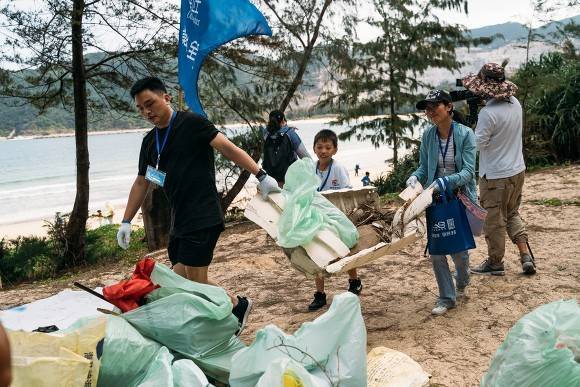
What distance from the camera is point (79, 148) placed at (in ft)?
27.9

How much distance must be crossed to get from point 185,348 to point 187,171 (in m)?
1.03

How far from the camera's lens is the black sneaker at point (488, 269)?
4504 mm

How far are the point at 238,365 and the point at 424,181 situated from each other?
2.13 meters

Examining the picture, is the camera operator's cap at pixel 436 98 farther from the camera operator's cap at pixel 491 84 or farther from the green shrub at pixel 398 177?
the green shrub at pixel 398 177

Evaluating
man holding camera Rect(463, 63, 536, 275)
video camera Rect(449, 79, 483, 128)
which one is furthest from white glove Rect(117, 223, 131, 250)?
man holding camera Rect(463, 63, 536, 275)

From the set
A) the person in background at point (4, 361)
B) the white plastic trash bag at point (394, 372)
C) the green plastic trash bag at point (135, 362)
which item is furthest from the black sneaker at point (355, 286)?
the person in background at point (4, 361)

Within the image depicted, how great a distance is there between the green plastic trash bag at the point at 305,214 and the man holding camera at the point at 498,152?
1.38m

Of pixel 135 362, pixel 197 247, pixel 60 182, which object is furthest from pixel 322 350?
pixel 60 182

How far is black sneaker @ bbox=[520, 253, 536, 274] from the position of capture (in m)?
4.40

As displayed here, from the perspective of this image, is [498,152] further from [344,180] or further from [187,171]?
[187,171]

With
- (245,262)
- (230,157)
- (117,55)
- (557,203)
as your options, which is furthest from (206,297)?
(117,55)

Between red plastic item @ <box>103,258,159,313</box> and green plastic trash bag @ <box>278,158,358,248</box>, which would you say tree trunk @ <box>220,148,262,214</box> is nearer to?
green plastic trash bag @ <box>278,158,358,248</box>

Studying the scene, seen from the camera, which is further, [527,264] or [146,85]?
[527,264]

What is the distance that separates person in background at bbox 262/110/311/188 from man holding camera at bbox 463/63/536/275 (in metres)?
1.84
